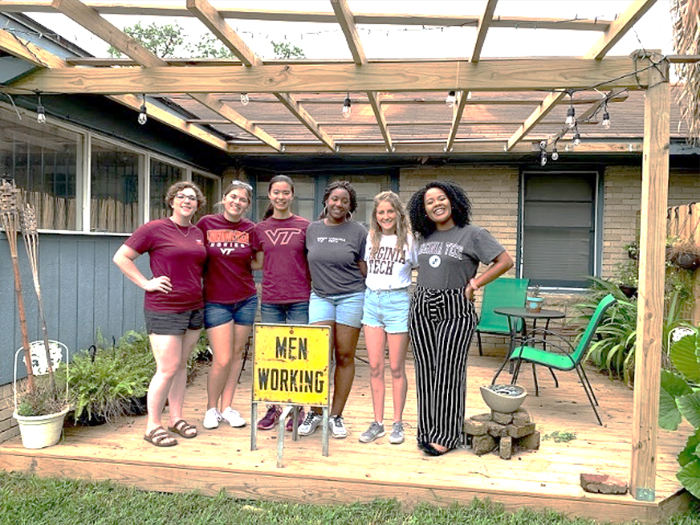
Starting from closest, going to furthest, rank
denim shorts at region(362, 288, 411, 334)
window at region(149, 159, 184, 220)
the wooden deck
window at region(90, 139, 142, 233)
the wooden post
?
the wooden post, the wooden deck, denim shorts at region(362, 288, 411, 334), window at region(90, 139, 142, 233), window at region(149, 159, 184, 220)

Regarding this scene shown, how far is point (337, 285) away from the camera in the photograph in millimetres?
3275

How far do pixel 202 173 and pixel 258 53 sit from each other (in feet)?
11.7

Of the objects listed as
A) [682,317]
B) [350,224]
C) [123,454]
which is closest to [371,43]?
[350,224]

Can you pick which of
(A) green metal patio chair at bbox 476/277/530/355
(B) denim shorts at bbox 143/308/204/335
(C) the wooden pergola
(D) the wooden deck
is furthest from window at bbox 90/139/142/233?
(A) green metal patio chair at bbox 476/277/530/355

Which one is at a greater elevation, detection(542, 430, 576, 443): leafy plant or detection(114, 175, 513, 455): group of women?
detection(114, 175, 513, 455): group of women

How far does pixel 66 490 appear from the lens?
2957 mm

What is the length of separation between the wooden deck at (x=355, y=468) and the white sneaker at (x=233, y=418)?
0.05 meters

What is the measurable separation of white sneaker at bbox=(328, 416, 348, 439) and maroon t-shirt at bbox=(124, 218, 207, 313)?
121 cm

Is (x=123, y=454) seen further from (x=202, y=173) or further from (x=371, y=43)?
(x=202, y=173)

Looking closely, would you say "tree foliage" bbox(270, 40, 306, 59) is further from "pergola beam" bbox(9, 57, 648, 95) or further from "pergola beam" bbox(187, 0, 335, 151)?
"pergola beam" bbox(187, 0, 335, 151)

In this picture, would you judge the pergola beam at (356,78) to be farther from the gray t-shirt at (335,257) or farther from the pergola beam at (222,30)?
the gray t-shirt at (335,257)

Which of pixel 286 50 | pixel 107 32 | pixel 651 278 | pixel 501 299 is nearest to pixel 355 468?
pixel 651 278

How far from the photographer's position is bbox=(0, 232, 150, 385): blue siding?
10.9ft

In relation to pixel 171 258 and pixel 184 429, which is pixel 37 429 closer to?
pixel 184 429
